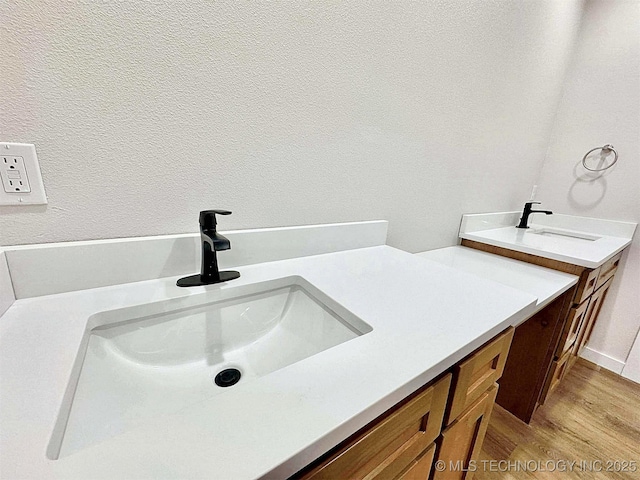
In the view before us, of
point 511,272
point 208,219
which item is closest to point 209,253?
point 208,219

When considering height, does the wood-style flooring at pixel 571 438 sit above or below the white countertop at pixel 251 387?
below

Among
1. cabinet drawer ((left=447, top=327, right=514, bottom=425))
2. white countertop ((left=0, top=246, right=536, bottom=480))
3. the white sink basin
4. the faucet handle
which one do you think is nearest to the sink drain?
the white sink basin

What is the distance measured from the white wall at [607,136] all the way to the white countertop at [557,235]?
0.22ft

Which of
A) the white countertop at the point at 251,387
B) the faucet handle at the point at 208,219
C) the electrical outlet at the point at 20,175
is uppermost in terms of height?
the electrical outlet at the point at 20,175

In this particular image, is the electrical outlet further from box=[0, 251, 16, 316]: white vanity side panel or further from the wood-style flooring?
the wood-style flooring

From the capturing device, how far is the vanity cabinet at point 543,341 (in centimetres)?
117

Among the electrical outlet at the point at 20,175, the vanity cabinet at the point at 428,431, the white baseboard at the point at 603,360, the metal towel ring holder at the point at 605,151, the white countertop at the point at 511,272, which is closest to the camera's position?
the vanity cabinet at the point at 428,431

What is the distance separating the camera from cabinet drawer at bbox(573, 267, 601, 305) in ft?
3.71

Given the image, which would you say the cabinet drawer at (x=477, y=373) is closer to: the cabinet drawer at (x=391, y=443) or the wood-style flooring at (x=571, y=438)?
the cabinet drawer at (x=391, y=443)

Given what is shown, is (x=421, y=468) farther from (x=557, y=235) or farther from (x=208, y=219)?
(x=557, y=235)

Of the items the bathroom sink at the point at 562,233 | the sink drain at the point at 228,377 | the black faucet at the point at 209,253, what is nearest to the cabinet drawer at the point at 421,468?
the sink drain at the point at 228,377

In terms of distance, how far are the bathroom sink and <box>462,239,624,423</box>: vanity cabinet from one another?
30 centimetres

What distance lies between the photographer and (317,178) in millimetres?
872

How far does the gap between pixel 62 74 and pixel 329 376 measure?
699mm
